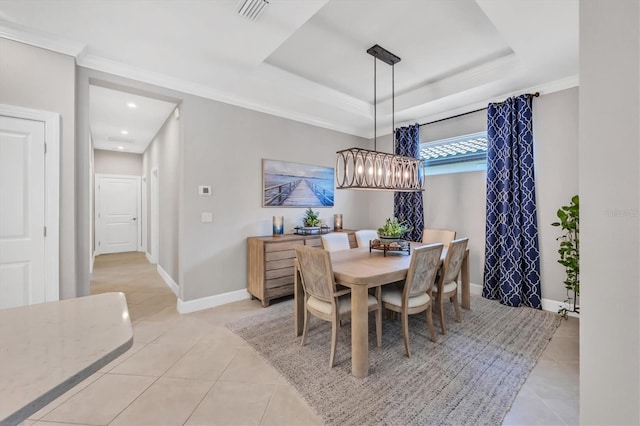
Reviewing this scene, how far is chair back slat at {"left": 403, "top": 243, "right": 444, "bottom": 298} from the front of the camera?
2.22 meters

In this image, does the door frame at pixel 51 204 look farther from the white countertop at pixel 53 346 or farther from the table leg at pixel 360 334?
the table leg at pixel 360 334

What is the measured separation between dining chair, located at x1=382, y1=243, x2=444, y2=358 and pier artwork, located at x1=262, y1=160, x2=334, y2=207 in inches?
84.0

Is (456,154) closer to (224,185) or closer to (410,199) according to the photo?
(410,199)

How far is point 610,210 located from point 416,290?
5.45 feet

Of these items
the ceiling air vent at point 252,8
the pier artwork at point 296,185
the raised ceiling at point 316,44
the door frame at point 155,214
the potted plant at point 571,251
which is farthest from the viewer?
the door frame at point 155,214

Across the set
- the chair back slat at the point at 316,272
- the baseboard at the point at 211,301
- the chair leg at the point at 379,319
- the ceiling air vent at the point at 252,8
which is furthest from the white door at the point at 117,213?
the chair leg at the point at 379,319

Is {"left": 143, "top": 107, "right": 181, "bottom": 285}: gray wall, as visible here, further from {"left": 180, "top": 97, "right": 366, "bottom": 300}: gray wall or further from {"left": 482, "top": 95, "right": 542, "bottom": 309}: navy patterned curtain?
{"left": 482, "top": 95, "right": 542, "bottom": 309}: navy patterned curtain

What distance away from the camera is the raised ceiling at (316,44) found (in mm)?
2096

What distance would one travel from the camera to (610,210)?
0.84 m

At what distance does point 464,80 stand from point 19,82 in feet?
14.4

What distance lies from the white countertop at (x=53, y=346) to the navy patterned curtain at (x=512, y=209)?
3.90m

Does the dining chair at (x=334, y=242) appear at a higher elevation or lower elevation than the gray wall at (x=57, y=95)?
lower

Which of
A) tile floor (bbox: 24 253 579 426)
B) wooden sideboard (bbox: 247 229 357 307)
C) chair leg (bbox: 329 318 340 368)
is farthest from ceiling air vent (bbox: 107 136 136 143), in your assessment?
chair leg (bbox: 329 318 340 368)

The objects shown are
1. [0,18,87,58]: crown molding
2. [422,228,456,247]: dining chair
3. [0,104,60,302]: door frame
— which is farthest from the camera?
[422,228,456,247]: dining chair
